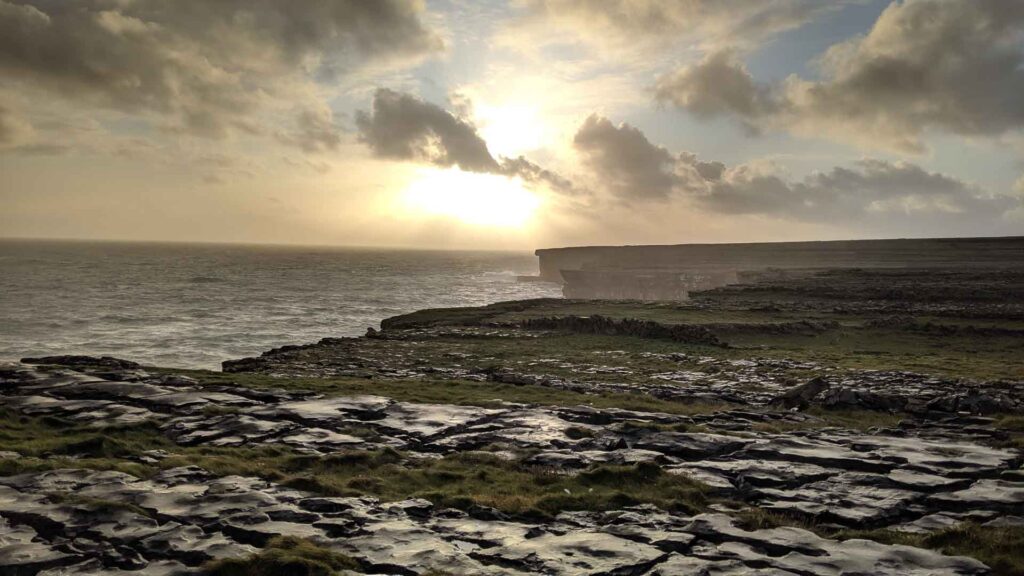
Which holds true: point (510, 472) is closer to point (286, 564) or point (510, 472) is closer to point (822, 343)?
point (286, 564)

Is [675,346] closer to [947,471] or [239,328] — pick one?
[947,471]

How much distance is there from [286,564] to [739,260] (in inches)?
6712

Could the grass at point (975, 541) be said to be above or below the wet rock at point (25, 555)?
below

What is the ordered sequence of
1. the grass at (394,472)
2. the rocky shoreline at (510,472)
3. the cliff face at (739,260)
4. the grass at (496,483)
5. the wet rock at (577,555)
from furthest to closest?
the cliff face at (739,260) → the grass at (394,472) → the grass at (496,483) → the rocky shoreline at (510,472) → the wet rock at (577,555)

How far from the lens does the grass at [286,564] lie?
875cm

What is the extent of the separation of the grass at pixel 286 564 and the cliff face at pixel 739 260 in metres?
105

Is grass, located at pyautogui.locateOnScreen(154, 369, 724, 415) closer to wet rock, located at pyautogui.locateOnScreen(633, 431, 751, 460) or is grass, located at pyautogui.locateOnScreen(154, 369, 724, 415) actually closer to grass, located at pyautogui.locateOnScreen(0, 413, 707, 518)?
wet rock, located at pyautogui.locateOnScreen(633, 431, 751, 460)

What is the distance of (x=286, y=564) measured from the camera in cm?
889

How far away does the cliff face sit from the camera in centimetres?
11350

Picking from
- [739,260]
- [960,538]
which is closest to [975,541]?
[960,538]

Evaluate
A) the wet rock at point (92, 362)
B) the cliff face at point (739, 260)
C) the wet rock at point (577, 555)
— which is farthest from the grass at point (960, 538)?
the cliff face at point (739, 260)

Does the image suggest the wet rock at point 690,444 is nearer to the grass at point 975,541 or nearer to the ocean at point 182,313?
the grass at point 975,541

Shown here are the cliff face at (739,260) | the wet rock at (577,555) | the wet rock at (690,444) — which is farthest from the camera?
the cliff face at (739,260)

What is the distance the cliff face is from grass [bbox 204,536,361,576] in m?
105
